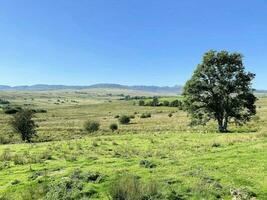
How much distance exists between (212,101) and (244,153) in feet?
95.4

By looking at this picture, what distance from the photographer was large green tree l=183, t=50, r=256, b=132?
51.6 m

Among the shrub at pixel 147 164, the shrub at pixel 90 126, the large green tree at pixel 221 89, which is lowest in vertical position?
the shrub at pixel 90 126

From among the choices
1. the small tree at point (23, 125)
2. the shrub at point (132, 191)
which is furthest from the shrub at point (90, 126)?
the shrub at point (132, 191)

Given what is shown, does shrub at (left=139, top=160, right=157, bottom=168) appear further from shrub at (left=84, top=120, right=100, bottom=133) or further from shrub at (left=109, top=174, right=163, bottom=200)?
shrub at (left=84, top=120, right=100, bottom=133)

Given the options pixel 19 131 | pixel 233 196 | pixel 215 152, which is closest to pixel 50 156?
pixel 215 152

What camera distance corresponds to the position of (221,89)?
51969 millimetres

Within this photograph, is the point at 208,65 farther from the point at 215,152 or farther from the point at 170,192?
the point at 170,192

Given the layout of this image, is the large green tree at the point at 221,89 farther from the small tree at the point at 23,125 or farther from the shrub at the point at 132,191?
the shrub at the point at 132,191

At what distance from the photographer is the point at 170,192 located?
1684 cm

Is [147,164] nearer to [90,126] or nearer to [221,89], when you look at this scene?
[221,89]

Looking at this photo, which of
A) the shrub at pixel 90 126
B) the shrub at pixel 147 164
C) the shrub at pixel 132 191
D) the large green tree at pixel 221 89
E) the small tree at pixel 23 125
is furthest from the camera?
the shrub at pixel 90 126

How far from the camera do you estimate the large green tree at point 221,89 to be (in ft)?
169

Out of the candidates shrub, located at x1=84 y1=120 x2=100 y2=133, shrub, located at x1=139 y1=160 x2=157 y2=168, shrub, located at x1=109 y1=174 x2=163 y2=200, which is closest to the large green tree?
shrub, located at x1=84 y1=120 x2=100 y2=133

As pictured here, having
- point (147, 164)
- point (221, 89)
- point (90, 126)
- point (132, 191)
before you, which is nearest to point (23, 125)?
point (90, 126)
